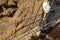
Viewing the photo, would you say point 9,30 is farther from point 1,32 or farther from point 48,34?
point 48,34

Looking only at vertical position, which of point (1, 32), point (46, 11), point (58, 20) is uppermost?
point (46, 11)

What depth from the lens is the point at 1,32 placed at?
4.27 m

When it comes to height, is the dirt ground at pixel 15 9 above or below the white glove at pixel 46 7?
below

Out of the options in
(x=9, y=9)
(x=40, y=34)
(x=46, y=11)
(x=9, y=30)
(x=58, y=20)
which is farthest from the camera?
(x=9, y=9)

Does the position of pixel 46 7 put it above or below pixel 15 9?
above

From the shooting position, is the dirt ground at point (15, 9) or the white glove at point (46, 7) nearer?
the white glove at point (46, 7)

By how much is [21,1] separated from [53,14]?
1.54m

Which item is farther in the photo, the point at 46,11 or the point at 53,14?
the point at 53,14

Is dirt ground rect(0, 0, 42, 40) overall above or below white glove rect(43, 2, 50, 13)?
below

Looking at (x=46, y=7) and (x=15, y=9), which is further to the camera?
(x=15, y=9)

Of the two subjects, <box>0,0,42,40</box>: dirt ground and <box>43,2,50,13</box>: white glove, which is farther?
<box>0,0,42,40</box>: dirt ground

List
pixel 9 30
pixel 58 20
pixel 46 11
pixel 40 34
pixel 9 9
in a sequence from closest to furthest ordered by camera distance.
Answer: pixel 46 11, pixel 40 34, pixel 58 20, pixel 9 30, pixel 9 9

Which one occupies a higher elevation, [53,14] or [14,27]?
[53,14]

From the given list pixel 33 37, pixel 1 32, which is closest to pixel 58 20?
pixel 33 37
